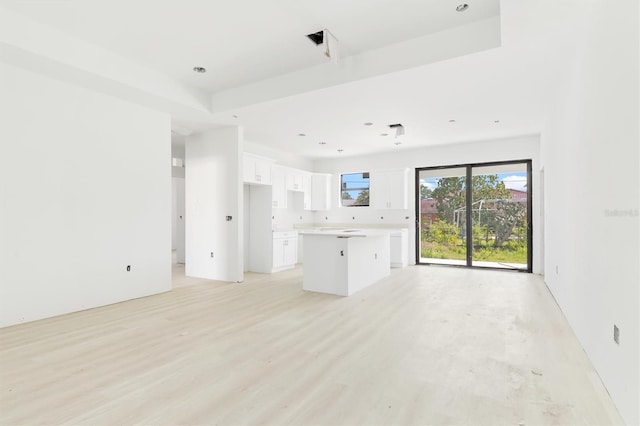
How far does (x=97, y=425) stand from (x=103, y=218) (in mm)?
3244

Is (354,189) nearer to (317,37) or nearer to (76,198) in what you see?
(317,37)

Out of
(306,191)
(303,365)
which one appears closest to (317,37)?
(303,365)

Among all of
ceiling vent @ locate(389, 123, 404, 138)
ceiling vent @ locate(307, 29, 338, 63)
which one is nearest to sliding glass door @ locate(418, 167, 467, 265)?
ceiling vent @ locate(389, 123, 404, 138)

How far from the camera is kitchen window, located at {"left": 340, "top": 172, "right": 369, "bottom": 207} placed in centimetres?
895

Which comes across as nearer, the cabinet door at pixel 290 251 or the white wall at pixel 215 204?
the white wall at pixel 215 204

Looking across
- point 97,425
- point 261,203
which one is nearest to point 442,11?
point 97,425

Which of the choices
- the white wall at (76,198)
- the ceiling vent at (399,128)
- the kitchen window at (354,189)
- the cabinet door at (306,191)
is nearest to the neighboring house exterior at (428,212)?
the kitchen window at (354,189)

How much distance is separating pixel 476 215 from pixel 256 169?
485cm

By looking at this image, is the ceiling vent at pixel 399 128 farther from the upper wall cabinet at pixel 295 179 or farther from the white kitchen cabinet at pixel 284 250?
the white kitchen cabinet at pixel 284 250

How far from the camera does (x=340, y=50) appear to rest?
13.0 ft

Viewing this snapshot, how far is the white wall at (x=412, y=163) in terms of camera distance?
691 centimetres

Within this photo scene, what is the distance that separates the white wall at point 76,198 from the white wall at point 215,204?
3.38 ft

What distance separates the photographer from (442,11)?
10.6 ft

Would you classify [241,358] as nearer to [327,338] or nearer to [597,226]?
[327,338]
